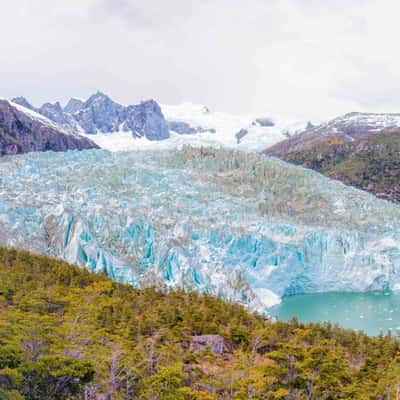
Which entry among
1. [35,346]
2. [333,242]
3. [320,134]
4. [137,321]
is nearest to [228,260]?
[333,242]

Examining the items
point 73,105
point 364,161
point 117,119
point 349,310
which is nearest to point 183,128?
point 73,105

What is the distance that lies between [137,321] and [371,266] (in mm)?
17774

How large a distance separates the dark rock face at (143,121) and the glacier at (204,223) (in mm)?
74249

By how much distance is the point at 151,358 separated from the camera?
8469 millimetres

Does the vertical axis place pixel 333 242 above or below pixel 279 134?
below

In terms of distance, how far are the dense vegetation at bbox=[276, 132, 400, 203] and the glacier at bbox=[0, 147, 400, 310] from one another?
35.5 meters

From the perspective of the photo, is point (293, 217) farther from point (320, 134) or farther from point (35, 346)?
point (320, 134)

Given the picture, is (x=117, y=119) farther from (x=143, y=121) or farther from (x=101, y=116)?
(x=143, y=121)

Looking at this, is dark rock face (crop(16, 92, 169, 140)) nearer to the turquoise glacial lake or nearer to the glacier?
the glacier

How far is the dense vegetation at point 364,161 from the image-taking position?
66.8 meters

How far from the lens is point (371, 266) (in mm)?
27156

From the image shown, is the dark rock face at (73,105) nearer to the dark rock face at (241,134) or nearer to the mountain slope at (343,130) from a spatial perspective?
the dark rock face at (241,134)

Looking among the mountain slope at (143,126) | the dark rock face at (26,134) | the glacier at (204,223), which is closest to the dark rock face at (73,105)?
the mountain slope at (143,126)

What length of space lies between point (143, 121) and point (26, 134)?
45.9 meters
